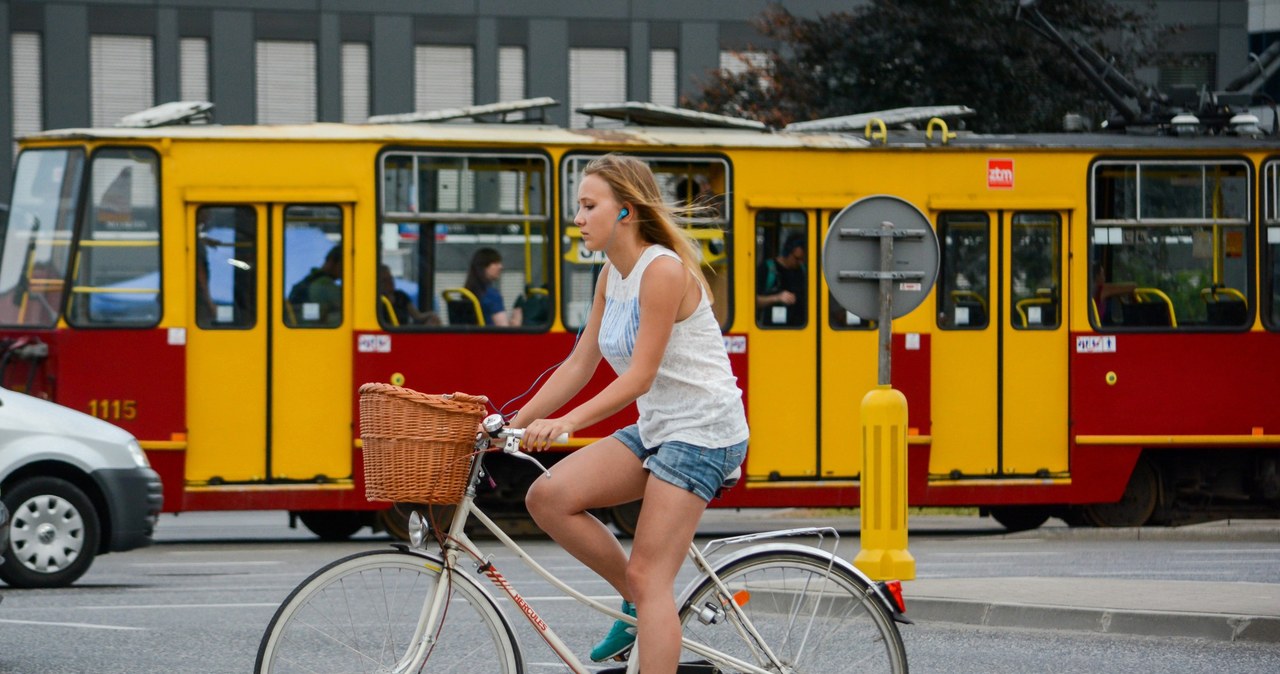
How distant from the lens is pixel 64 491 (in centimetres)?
1153

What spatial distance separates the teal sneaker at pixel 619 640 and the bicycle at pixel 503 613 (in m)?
0.05

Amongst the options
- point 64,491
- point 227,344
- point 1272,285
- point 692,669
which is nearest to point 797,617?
point 692,669

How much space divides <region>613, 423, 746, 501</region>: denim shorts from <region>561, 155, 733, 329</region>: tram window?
9.57m

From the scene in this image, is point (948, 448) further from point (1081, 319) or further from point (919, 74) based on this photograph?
point (919, 74)

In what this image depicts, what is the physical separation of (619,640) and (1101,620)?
411 cm

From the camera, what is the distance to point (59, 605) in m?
10.3

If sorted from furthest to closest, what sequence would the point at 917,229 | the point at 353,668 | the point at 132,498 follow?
the point at 132,498 → the point at 917,229 → the point at 353,668

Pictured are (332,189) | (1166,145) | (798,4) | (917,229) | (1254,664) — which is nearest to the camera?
(1254,664)

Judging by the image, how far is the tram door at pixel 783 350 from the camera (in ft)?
49.0

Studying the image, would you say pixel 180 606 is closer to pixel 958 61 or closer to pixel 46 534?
pixel 46 534

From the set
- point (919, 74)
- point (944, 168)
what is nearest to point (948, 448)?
point (944, 168)

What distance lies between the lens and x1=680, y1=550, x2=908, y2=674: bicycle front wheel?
17.6 ft

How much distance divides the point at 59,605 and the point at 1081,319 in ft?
27.7

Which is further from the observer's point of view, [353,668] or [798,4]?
[798,4]
